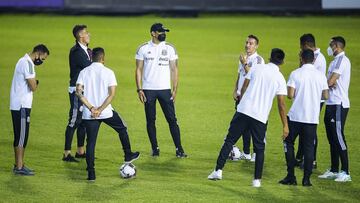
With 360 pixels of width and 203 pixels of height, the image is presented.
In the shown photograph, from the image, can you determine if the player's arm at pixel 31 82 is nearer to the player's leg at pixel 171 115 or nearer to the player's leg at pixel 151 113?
the player's leg at pixel 151 113

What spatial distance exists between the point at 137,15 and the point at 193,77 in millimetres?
14545

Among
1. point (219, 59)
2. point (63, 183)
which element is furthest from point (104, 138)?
point (219, 59)

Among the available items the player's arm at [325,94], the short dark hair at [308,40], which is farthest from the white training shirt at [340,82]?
the player's arm at [325,94]

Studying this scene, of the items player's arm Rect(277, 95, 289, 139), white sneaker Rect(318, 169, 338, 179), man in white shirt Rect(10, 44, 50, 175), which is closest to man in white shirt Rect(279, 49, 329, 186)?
player's arm Rect(277, 95, 289, 139)

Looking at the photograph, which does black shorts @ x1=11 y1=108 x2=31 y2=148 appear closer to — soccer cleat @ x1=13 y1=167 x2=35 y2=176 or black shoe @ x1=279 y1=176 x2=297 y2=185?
soccer cleat @ x1=13 y1=167 x2=35 y2=176

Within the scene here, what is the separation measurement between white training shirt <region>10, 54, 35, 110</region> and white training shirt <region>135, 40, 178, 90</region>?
2.71m

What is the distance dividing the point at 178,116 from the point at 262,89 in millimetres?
7784

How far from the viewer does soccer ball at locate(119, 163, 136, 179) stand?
15195 mm

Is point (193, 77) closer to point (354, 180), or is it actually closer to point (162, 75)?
point (162, 75)

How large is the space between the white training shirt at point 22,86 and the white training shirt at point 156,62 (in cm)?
271

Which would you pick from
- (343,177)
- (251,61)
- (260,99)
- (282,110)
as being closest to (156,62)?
(251,61)

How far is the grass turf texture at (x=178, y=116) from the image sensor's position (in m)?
14.4

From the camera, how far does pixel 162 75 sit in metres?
17.1

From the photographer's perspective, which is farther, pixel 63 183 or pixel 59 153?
pixel 59 153
